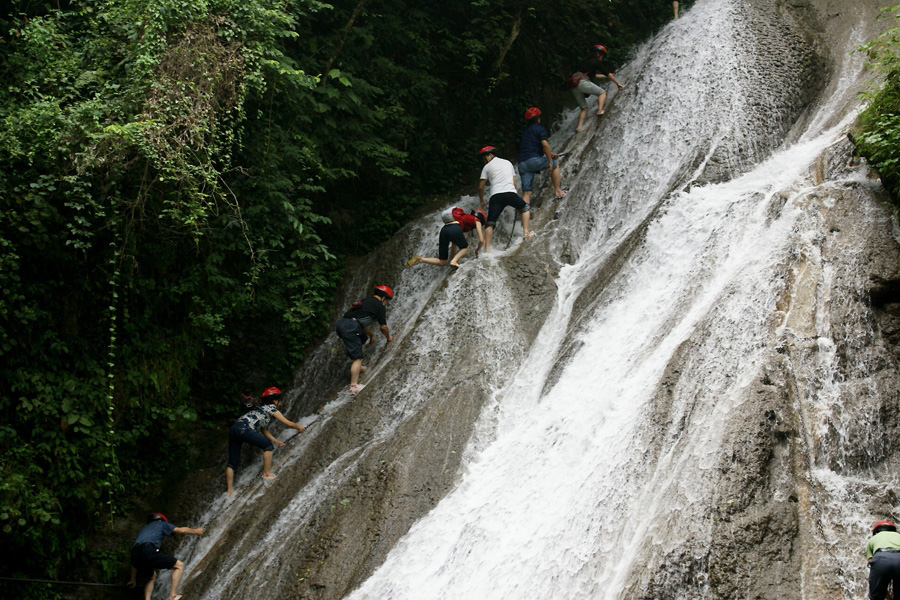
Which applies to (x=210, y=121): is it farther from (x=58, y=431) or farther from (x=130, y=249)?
(x=58, y=431)

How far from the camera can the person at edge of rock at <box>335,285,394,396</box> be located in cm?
978

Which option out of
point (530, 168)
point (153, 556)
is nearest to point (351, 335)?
point (153, 556)

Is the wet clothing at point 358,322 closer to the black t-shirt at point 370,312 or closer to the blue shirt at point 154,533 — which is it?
the black t-shirt at point 370,312

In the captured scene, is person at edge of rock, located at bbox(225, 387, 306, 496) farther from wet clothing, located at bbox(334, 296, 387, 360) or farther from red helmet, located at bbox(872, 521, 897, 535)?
red helmet, located at bbox(872, 521, 897, 535)

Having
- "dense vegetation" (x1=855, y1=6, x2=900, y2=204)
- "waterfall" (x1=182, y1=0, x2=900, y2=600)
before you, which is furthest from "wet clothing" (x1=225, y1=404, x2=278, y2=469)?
"dense vegetation" (x1=855, y1=6, x2=900, y2=204)

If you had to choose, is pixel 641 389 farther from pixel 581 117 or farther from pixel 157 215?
pixel 581 117

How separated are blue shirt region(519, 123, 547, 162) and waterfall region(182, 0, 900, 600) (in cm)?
82

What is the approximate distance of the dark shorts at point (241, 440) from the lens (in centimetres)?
948

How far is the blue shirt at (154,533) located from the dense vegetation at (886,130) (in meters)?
9.51

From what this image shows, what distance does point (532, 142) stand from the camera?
11.5 m

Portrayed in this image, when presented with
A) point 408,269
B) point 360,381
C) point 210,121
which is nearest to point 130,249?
point 210,121

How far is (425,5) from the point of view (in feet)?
45.7

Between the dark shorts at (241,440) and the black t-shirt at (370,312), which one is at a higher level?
the black t-shirt at (370,312)

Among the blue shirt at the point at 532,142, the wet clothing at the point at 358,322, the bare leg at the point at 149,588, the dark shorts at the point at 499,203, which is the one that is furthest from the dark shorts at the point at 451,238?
the bare leg at the point at 149,588
